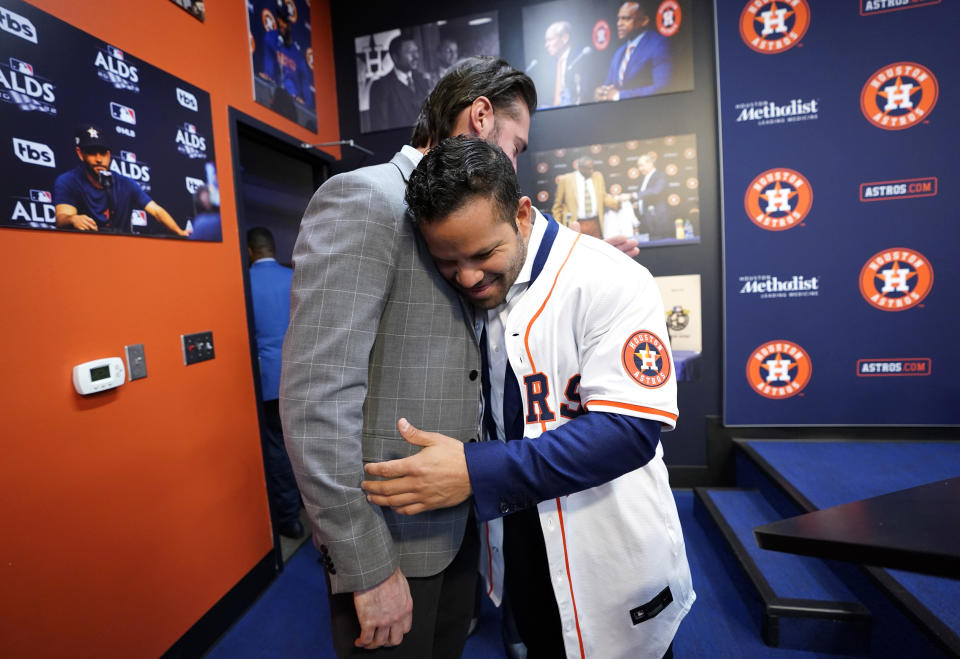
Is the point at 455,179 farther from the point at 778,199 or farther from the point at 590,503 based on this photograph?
the point at 778,199

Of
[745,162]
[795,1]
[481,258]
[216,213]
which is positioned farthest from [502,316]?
[795,1]

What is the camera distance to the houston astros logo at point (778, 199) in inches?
99.3

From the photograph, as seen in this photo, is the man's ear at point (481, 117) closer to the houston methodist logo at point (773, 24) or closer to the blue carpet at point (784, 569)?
the blue carpet at point (784, 569)

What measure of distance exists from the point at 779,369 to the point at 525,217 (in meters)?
2.43

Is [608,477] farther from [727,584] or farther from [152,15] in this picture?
[152,15]

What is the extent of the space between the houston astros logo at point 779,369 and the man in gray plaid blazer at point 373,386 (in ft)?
7.86

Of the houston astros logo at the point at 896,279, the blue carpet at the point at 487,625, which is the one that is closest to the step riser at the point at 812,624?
the blue carpet at the point at 487,625

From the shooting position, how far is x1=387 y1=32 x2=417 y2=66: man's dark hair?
283 centimetres

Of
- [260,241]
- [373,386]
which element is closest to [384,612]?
[373,386]

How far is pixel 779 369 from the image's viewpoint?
2.64 meters

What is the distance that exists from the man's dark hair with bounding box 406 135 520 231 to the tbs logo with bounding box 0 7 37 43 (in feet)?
4.33

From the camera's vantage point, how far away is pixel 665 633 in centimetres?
96

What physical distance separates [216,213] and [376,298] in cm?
160

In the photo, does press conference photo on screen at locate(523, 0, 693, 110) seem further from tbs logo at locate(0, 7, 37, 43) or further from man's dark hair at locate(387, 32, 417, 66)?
tbs logo at locate(0, 7, 37, 43)
